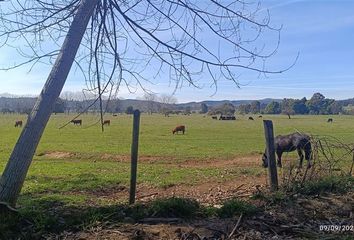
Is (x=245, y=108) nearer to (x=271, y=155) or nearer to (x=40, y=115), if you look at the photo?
(x=271, y=155)

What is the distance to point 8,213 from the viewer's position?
186 inches

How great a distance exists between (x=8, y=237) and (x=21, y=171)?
97 centimetres

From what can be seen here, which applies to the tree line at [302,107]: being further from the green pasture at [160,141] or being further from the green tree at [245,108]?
the green pasture at [160,141]

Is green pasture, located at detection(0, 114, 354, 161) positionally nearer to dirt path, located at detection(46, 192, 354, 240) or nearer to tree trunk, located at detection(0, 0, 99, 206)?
tree trunk, located at detection(0, 0, 99, 206)

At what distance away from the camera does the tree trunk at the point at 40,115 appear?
5012 mm

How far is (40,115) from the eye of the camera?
5.15 metres

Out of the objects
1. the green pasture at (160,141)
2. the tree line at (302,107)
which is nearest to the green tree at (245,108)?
the tree line at (302,107)

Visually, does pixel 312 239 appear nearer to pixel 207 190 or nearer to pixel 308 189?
pixel 308 189

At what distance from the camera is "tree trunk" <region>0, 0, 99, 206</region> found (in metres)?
5.01

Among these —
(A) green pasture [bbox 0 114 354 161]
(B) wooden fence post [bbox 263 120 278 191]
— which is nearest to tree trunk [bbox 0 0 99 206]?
(A) green pasture [bbox 0 114 354 161]

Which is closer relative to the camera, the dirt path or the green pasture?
the dirt path

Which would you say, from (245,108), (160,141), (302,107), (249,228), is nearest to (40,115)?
(249,228)

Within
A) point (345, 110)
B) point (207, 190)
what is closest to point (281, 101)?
point (345, 110)

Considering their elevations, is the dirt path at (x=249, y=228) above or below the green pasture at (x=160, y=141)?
above
